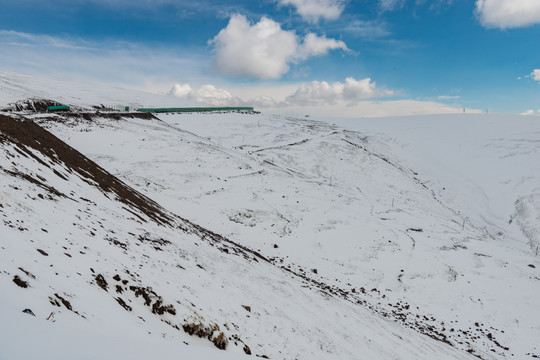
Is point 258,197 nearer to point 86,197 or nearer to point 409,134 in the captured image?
point 86,197

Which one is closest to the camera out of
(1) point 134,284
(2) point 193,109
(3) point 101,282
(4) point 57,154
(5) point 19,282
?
(5) point 19,282

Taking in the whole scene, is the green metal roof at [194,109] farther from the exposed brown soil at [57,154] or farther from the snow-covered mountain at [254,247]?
the exposed brown soil at [57,154]

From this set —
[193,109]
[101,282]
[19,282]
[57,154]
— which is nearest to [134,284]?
[101,282]

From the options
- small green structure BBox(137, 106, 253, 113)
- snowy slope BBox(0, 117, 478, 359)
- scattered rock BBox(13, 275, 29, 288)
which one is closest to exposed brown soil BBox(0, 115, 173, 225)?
snowy slope BBox(0, 117, 478, 359)

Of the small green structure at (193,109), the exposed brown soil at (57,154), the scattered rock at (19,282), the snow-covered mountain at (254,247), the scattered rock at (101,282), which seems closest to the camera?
the scattered rock at (19,282)

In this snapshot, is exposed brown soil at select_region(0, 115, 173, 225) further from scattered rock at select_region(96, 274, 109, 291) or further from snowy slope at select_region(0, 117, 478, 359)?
scattered rock at select_region(96, 274, 109, 291)

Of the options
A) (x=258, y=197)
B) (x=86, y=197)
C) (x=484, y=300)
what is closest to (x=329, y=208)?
(x=258, y=197)

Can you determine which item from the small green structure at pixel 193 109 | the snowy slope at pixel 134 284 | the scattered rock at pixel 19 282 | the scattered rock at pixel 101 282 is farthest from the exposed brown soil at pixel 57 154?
the small green structure at pixel 193 109

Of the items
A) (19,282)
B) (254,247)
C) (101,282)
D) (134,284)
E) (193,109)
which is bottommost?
(254,247)

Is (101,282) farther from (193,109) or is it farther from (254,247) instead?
(193,109)
